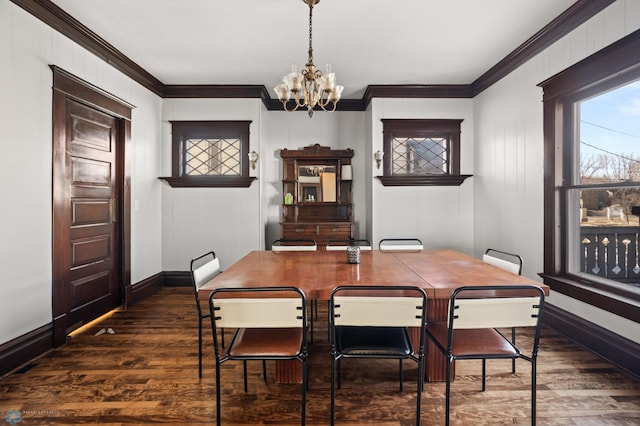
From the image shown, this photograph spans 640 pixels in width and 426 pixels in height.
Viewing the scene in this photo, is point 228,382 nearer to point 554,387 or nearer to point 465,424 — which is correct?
point 465,424

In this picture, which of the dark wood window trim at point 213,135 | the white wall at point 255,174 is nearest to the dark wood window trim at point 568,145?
the white wall at point 255,174

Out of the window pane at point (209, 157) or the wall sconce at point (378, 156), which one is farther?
the window pane at point (209, 157)

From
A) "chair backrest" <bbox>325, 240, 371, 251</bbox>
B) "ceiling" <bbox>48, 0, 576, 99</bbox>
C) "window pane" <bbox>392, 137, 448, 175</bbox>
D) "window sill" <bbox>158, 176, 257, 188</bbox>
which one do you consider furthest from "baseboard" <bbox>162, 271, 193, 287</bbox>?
"window pane" <bbox>392, 137, 448, 175</bbox>

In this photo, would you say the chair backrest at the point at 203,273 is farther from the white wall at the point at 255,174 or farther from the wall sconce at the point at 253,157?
the wall sconce at the point at 253,157

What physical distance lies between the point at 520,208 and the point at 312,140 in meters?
2.96

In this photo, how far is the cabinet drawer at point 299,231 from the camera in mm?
4551

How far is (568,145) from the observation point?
9.45 ft

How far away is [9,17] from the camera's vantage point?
7.47 feet

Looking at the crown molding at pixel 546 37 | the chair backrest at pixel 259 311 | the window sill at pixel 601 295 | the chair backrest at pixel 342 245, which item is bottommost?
the window sill at pixel 601 295

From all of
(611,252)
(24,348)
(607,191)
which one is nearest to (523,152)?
(607,191)

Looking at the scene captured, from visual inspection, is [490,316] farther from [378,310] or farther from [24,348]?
[24,348]

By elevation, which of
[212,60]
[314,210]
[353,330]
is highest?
[212,60]

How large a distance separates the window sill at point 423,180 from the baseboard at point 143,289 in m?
3.31

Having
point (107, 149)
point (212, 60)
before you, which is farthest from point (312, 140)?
point (107, 149)
